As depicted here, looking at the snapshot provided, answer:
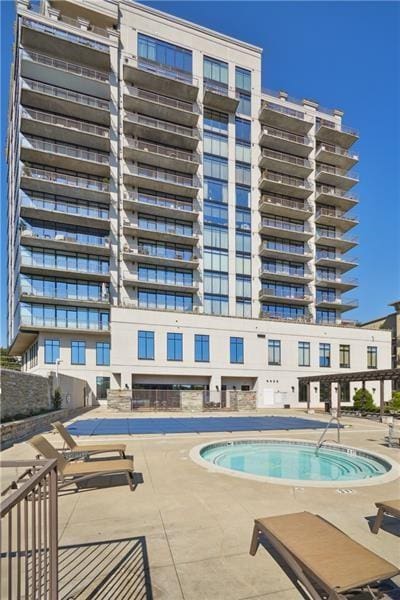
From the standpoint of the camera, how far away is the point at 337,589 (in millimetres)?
2771

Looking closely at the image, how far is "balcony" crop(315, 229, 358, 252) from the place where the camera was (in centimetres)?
4091

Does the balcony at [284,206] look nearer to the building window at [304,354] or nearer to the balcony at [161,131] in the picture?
the balcony at [161,131]

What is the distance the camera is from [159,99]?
36000 millimetres

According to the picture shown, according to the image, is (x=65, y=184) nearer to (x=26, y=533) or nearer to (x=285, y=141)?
(x=285, y=141)

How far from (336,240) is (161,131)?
22.7 metres

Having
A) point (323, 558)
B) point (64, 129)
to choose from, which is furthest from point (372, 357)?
point (323, 558)

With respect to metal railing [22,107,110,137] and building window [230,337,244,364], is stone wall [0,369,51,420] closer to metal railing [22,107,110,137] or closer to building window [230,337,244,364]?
building window [230,337,244,364]

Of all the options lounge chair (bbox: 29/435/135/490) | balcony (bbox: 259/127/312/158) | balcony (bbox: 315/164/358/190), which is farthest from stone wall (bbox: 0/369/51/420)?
balcony (bbox: 315/164/358/190)

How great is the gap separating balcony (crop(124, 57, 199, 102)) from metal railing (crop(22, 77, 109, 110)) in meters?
4.03

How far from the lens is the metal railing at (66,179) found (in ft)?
103

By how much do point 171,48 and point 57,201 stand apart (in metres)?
20.3

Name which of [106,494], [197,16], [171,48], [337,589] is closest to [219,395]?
[106,494]

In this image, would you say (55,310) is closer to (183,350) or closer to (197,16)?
(183,350)

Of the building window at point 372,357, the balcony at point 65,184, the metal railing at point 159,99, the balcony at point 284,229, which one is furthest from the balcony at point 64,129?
the building window at point 372,357
